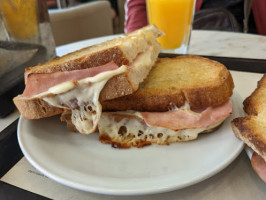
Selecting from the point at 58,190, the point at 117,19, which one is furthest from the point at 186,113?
the point at 117,19

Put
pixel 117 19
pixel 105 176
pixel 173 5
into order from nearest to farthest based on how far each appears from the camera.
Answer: pixel 105 176, pixel 173 5, pixel 117 19

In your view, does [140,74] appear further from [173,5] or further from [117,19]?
[117,19]

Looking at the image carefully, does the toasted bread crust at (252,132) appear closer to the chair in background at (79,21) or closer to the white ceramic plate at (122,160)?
the white ceramic plate at (122,160)

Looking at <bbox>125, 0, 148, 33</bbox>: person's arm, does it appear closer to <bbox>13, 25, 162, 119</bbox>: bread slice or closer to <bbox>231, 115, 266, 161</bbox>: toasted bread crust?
<bbox>13, 25, 162, 119</bbox>: bread slice

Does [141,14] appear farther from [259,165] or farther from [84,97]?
[259,165]

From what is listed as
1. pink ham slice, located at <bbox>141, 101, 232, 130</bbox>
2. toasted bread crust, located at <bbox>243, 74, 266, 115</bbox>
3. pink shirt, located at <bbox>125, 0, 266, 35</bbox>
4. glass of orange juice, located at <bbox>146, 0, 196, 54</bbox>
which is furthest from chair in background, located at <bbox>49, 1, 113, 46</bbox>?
toasted bread crust, located at <bbox>243, 74, 266, 115</bbox>

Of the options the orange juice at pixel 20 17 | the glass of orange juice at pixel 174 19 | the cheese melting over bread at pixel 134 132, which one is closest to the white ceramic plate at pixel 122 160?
the cheese melting over bread at pixel 134 132

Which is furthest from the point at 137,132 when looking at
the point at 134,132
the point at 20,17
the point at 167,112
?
the point at 20,17
